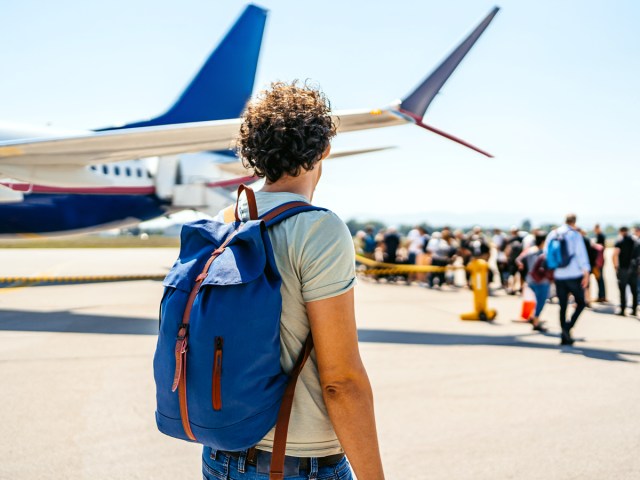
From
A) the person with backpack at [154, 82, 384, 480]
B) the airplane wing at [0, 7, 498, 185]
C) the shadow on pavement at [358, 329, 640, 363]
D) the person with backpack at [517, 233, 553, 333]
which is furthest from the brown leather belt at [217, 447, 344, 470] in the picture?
the person with backpack at [517, 233, 553, 333]

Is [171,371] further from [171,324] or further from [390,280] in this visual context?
[390,280]

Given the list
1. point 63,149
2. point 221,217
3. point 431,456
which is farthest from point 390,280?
point 221,217

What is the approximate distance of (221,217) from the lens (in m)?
1.62

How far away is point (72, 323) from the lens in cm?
794

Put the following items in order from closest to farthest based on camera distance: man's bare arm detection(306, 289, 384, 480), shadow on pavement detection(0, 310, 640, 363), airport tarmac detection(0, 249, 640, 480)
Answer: man's bare arm detection(306, 289, 384, 480) → airport tarmac detection(0, 249, 640, 480) → shadow on pavement detection(0, 310, 640, 363)

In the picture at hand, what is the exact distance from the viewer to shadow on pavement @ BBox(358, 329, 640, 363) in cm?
648

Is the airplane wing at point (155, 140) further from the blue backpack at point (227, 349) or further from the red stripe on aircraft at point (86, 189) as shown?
the blue backpack at point (227, 349)

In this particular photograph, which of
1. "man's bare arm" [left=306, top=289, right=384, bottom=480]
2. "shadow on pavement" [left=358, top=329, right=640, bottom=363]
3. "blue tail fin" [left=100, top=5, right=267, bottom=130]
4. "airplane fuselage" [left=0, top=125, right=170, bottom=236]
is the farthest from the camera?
"blue tail fin" [left=100, top=5, right=267, bottom=130]

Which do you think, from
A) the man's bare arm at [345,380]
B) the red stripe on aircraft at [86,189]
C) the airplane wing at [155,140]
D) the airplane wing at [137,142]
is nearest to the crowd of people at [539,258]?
the airplane wing at [155,140]

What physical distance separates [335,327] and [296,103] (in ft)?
2.02

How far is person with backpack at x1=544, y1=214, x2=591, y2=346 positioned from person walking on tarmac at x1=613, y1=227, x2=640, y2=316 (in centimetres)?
349

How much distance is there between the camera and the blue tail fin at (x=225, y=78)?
16016 mm

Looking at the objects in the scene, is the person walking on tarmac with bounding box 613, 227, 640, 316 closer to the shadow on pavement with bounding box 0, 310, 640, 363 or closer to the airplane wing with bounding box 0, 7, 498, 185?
the shadow on pavement with bounding box 0, 310, 640, 363

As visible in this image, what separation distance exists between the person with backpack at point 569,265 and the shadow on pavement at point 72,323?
5.29m
